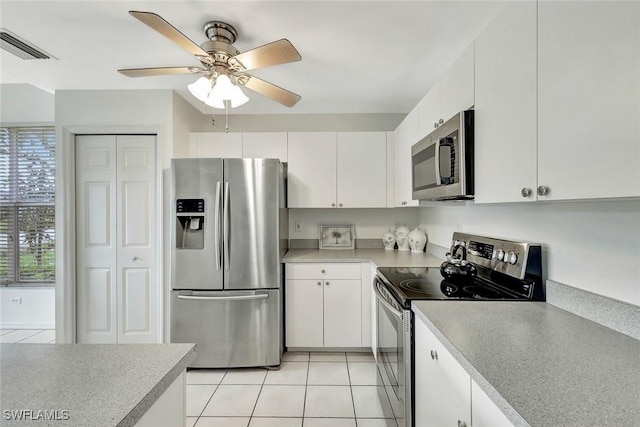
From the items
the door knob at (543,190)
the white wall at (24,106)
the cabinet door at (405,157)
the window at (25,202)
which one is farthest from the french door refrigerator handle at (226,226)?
the white wall at (24,106)

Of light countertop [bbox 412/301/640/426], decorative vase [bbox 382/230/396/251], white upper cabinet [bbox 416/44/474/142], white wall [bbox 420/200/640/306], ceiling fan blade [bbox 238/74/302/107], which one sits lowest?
light countertop [bbox 412/301/640/426]

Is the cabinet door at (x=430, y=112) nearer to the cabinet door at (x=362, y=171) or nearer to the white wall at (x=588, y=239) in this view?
the white wall at (x=588, y=239)

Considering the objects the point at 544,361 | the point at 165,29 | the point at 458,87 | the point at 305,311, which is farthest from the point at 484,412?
the point at 305,311

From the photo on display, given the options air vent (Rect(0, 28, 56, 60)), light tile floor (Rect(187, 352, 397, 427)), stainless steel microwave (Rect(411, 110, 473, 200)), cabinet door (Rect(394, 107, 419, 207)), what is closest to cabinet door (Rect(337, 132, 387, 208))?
cabinet door (Rect(394, 107, 419, 207))

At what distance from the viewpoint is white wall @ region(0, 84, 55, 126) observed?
10.9 ft

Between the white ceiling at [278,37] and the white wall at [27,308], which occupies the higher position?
the white ceiling at [278,37]

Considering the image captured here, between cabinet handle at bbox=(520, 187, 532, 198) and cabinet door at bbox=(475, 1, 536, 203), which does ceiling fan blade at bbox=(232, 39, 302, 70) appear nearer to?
cabinet door at bbox=(475, 1, 536, 203)

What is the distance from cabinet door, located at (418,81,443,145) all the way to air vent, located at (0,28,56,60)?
2.60 meters

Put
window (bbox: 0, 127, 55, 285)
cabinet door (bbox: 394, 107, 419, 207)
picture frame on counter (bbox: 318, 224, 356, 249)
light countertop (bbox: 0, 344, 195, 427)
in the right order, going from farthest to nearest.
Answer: window (bbox: 0, 127, 55, 285) < picture frame on counter (bbox: 318, 224, 356, 249) < cabinet door (bbox: 394, 107, 419, 207) < light countertop (bbox: 0, 344, 195, 427)

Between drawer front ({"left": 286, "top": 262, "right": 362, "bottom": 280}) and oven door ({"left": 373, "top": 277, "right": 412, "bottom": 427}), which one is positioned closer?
oven door ({"left": 373, "top": 277, "right": 412, "bottom": 427})

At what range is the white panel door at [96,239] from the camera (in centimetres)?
270

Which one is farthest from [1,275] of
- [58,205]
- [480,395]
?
[480,395]

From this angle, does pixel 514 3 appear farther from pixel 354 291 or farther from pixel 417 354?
pixel 354 291

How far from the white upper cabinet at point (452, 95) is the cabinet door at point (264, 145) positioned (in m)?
1.39
